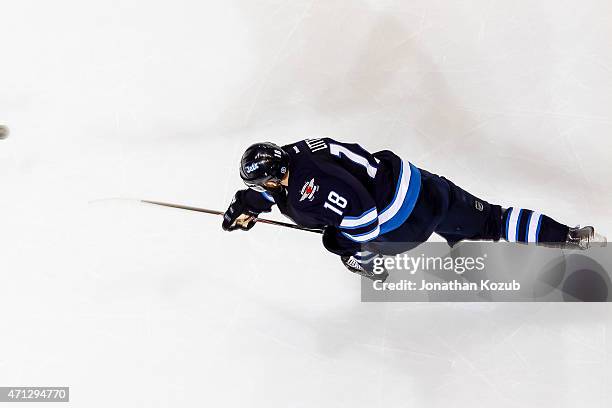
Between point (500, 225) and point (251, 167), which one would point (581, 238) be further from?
point (251, 167)

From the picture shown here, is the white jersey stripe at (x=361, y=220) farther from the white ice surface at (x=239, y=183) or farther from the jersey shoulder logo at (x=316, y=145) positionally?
the white ice surface at (x=239, y=183)

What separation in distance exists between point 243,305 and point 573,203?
2133 mm

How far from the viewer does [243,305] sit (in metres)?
4.47

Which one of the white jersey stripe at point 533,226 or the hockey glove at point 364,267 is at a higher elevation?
the white jersey stripe at point 533,226

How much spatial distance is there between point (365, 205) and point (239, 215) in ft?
2.98

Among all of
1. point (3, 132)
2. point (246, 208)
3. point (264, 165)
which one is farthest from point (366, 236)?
point (3, 132)

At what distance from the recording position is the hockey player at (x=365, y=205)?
3398 mm

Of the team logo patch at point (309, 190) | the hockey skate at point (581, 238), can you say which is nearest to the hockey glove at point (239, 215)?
the team logo patch at point (309, 190)

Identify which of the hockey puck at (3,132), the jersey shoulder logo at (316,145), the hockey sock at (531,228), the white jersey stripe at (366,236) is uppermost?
the hockey puck at (3,132)

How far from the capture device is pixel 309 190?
3383mm

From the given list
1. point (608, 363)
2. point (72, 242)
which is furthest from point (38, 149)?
point (608, 363)

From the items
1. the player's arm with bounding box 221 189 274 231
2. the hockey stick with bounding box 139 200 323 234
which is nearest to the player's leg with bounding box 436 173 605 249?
the hockey stick with bounding box 139 200 323 234

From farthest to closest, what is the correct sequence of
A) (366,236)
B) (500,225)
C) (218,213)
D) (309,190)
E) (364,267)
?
(218,213) → (500,225) → (364,267) → (366,236) → (309,190)

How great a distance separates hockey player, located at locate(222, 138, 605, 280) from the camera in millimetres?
3398
